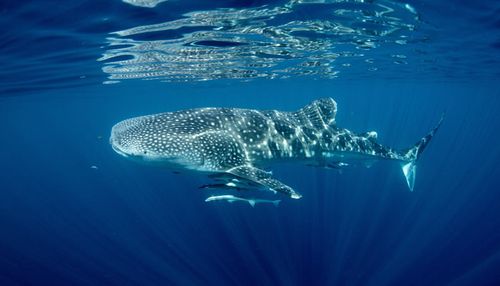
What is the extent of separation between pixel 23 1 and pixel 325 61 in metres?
16.1

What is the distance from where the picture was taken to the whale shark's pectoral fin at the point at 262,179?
18.7ft

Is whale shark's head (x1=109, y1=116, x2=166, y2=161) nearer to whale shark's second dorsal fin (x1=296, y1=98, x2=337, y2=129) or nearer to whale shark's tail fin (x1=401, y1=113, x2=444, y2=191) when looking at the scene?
whale shark's second dorsal fin (x1=296, y1=98, x2=337, y2=129)

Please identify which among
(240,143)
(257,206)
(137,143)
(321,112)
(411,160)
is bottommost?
(257,206)

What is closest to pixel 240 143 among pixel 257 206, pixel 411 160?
pixel 411 160

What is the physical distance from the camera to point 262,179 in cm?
605

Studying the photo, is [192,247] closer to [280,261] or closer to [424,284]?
[280,261]

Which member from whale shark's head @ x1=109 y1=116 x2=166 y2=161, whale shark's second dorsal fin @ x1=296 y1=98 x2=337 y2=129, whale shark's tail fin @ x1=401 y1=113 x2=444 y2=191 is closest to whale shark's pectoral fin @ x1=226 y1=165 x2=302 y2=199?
whale shark's head @ x1=109 y1=116 x2=166 y2=161

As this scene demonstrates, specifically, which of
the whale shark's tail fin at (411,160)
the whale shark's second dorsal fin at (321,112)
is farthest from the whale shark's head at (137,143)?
the whale shark's tail fin at (411,160)


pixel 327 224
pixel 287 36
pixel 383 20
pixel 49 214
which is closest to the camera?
pixel 383 20

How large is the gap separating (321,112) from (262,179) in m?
4.14

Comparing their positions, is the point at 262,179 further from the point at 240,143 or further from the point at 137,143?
the point at 137,143

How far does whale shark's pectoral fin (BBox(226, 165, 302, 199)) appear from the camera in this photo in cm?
569

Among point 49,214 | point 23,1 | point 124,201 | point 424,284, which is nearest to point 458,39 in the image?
point 424,284

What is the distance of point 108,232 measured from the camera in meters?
20.7
